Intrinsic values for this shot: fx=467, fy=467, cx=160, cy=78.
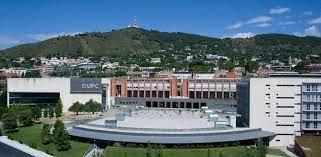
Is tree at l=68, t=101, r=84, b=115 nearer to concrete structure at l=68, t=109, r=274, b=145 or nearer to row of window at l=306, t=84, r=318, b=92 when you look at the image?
concrete structure at l=68, t=109, r=274, b=145

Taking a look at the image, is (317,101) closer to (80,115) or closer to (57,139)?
(57,139)

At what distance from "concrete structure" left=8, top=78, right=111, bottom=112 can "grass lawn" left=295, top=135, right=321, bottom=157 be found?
3996 centimetres

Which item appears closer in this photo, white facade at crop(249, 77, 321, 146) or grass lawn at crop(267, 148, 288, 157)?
grass lawn at crop(267, 148, 288, 157)

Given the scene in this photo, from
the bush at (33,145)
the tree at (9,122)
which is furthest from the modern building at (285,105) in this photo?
the tree at (9,122)

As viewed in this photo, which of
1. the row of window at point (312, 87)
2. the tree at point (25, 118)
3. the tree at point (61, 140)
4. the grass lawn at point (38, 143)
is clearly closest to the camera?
the grass lawn at point (38, 143)

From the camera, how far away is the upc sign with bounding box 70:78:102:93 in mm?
80625

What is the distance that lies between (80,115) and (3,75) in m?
49.7

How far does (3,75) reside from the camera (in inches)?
4606

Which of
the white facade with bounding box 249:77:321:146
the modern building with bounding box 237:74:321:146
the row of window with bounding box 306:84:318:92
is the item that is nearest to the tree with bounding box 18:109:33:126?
the modern building with bounding box 237:74:321:146

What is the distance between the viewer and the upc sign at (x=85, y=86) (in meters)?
80.6

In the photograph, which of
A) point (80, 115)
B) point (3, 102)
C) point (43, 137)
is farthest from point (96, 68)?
point (43, 137)

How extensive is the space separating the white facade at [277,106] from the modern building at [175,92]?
90.4 feet

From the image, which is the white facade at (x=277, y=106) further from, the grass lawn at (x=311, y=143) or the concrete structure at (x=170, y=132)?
the grass lawn at (x=311, y=143)

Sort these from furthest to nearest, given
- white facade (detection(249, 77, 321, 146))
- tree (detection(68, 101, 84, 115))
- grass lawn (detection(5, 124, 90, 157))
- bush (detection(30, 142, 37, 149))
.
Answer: tree (detection(68, 101, 84, 115)) → white facade (detection(249, 77, 321, 146)) → bush (detection(30, 142, 37, 149)) → grass lawn (detection(5, 124, 90, 157))
